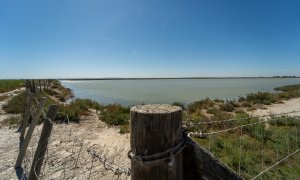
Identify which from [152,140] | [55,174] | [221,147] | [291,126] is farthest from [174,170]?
[291,126]

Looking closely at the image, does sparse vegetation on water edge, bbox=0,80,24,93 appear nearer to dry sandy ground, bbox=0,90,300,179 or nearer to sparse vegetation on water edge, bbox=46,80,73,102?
sparse vegetation on water edge, bbox=46,80,73,102

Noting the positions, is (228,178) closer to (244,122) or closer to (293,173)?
(293,173)

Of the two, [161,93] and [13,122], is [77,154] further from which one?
[161,93]

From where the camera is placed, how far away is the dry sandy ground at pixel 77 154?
4691mm

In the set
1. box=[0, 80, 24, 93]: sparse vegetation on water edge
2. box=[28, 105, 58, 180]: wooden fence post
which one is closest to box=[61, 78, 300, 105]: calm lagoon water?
box=[0, 80, 24, 93]: sparse vegetation on water edge

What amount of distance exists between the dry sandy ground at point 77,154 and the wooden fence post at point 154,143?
7.55 feet

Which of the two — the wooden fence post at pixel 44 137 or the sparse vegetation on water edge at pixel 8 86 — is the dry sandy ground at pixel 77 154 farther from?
the sparse vegetation on water edge at pixel 8 86

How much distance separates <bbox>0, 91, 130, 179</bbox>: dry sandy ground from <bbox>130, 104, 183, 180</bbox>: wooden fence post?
7.55 ft

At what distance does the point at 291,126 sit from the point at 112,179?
28.8ft

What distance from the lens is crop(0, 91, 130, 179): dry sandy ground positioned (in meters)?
4.69

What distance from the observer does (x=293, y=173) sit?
172 inches

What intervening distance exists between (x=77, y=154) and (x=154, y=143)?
17.9 ft

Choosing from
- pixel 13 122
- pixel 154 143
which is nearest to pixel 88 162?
pixel 154 143

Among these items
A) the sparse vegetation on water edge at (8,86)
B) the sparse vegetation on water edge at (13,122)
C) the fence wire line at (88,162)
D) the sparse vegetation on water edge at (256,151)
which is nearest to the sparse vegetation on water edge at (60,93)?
the sparse vegetation on water edge at (8,86)
